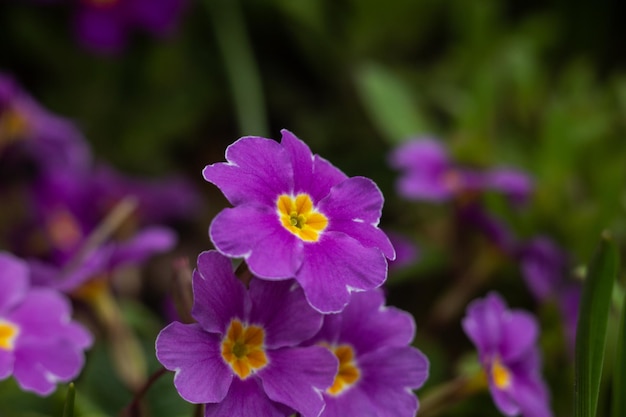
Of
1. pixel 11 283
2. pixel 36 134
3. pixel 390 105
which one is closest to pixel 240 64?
pixel 390 105

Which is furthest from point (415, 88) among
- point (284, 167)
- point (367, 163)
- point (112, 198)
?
point (284, 167)

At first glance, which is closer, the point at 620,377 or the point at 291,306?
the point at 291,306

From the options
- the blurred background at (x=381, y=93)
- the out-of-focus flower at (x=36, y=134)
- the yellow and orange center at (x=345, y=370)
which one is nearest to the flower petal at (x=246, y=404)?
the yellow and orange center at (x=345, y=370)

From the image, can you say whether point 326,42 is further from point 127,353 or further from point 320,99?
point 127,353

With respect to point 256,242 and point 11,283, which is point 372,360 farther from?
point 11,283

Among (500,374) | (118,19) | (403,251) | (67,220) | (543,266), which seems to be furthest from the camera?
(118,19)

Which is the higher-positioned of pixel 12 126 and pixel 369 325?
pixel 369 325

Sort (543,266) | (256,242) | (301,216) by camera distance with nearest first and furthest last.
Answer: (256,242)
(301,216)
(543,266)

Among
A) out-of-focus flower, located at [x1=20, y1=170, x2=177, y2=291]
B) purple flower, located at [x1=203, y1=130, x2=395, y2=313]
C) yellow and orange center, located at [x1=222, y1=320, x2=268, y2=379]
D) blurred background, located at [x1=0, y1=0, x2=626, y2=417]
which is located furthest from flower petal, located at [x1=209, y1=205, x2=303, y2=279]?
blurred background, located at [x1=0, y1=0, x2=626, y2=417]
